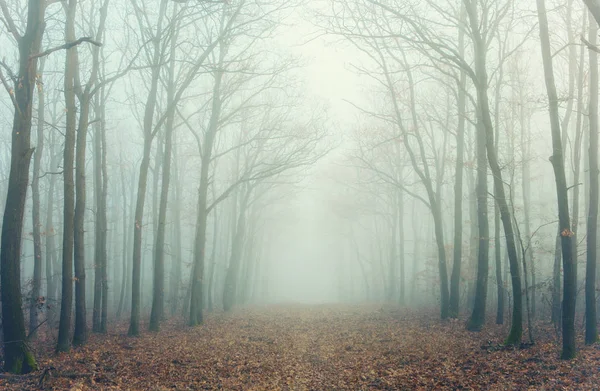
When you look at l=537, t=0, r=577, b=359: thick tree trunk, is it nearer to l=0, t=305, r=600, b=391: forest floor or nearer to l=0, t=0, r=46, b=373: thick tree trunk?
l=0, t=305, r=600, b=391: forest floor

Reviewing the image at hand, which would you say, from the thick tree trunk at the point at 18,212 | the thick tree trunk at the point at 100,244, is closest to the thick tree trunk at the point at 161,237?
the thick tree trunk at the point at 100,244

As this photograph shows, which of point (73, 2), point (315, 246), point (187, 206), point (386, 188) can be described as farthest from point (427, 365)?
point (315, 246)

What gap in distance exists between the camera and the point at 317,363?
33.4 ft

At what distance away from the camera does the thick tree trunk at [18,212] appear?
7.88m

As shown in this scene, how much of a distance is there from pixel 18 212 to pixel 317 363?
719 centimetres

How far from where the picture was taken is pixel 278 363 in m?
10.1

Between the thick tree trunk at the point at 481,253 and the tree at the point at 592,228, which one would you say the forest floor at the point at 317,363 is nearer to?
the thick tree trunk at the point at 481,253

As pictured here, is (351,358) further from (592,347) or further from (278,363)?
(592,347)

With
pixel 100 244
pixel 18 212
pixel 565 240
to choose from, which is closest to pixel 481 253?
pixel 565 240

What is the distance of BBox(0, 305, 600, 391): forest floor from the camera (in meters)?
7.67

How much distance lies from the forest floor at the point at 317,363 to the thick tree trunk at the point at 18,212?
0.58 metres

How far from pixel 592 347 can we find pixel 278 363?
283 inches

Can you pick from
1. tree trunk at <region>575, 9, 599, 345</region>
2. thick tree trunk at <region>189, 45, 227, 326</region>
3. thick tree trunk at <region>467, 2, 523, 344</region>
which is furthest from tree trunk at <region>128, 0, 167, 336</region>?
tree trunk at <region>575, 9, 599, 345</region>

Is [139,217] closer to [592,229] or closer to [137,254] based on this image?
[137,254]
